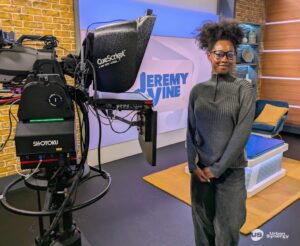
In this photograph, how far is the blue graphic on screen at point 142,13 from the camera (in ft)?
10.8

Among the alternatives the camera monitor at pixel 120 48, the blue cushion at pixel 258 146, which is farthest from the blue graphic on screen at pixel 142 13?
the camera monitor at pixel 120 48

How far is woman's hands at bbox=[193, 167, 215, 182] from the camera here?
1480mm

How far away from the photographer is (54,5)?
10.1 feet

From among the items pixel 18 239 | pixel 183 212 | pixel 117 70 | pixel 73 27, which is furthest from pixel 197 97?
pixel 73 27

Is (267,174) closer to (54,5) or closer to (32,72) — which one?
(32,72)

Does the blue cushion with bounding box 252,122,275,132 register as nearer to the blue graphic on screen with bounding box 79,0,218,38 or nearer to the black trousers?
the blue graphic on screen with bounding box 79,0,218,38

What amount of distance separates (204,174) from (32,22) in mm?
2574

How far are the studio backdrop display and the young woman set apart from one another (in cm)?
218

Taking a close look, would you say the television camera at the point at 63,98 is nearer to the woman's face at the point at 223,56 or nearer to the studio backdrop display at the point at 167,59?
the woman's face at the point at 223,56

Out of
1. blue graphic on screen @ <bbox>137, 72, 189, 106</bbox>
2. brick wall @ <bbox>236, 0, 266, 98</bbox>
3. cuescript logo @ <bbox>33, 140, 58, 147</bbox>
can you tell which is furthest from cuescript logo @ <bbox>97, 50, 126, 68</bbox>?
brick wall @ <bbox>236, 0, 266, 98</bbox>

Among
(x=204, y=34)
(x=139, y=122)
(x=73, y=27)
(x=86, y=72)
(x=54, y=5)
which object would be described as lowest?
(x=139, y=122)

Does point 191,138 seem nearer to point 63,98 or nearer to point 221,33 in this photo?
point 221,33

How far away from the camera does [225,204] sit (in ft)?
4.81

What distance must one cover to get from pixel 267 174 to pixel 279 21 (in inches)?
152
